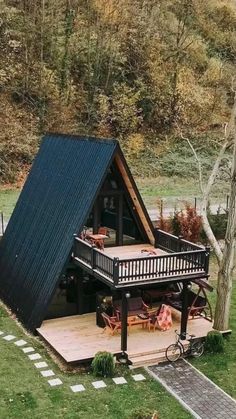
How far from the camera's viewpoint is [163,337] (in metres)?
14.1

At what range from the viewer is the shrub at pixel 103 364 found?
40.0 feet

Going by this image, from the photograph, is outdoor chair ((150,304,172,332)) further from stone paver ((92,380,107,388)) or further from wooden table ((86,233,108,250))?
stone paver ((92,380,107,388))

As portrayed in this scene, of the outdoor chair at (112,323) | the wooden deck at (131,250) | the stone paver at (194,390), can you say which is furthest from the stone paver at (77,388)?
the wooden deck at (131,250)

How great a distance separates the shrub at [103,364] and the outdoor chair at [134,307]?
6.49ft

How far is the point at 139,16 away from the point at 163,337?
106 feet

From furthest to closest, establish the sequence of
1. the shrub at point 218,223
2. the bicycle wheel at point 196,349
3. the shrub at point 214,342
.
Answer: the shrub at point 218,223, the shrub at point 214,342, the bicycle wheel at point 196,349

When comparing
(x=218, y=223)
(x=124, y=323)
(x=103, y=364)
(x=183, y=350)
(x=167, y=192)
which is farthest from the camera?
(x=167, y=192)

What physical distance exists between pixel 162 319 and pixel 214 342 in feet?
5.24

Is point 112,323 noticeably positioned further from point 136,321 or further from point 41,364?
point 41,364

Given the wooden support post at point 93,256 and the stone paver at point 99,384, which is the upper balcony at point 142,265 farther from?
the stone paver at point 99,384

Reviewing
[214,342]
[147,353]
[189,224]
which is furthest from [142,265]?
[189,224]

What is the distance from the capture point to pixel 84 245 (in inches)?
546

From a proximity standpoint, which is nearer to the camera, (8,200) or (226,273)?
(226,273)

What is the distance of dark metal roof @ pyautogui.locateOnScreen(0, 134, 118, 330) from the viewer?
14.5 metres
